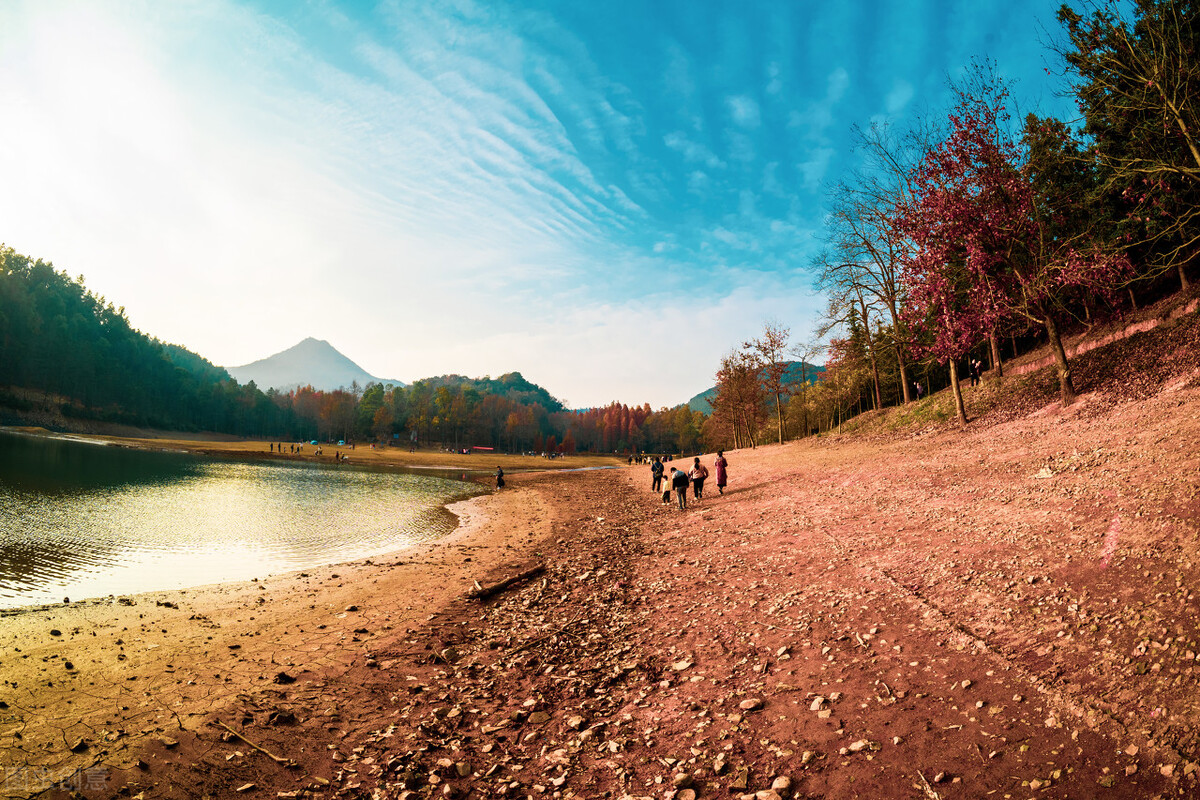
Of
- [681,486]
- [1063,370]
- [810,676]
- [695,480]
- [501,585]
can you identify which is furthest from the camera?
[695,480]

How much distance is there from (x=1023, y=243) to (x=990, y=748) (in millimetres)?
28151

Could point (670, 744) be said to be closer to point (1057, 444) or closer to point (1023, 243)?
point (1057, 444)

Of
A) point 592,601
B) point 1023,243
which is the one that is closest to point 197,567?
point 592,601

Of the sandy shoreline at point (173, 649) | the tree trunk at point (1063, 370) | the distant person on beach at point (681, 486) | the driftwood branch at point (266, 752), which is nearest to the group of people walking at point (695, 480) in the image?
the distant person on beach at point (681, 486)

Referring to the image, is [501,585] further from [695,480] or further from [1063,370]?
[1063,370]

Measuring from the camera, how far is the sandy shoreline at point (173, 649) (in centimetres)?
702

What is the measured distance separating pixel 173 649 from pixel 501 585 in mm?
7630

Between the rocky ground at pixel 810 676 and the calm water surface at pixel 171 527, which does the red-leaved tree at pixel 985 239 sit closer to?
the rocky ground at pixel 810 676

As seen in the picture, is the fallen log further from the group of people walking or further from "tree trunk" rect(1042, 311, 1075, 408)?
"tree trunk" rect(1042, 311, 1075, 408)

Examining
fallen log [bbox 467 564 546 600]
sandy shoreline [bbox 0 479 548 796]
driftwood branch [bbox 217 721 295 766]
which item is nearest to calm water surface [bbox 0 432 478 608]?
sandy shoreline [bbox 0 479 548 796]

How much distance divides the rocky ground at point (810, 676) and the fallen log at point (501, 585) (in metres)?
0.29

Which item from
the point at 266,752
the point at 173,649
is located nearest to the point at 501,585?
the point at 173,649

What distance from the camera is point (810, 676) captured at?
748 cm

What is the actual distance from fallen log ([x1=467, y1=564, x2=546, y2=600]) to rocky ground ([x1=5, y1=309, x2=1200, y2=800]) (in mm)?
290
